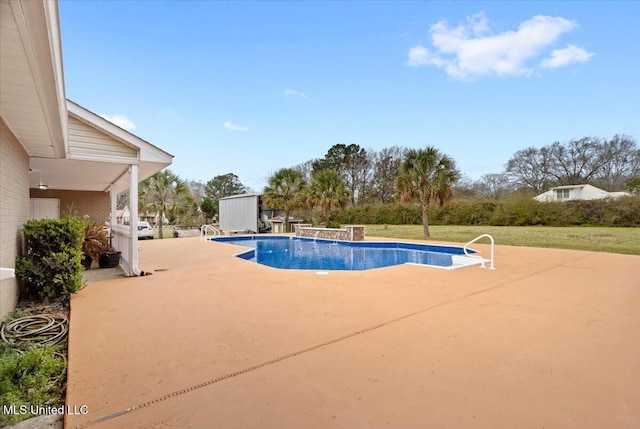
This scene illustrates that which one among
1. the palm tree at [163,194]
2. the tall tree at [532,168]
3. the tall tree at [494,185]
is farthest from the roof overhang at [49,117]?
the tall tree at [532,168]

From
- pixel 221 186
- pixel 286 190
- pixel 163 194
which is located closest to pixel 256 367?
pixel 286 190

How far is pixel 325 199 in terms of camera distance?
66.1 ft

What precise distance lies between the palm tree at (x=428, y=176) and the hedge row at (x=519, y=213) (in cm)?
435

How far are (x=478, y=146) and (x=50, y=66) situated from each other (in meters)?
31.3

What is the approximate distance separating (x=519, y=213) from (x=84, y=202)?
1087 inches

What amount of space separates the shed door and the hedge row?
63.1 feet

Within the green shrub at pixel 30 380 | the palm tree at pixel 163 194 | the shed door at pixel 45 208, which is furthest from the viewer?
the palm tree at pixel 163 194

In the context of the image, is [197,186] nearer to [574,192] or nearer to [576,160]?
[574,192]

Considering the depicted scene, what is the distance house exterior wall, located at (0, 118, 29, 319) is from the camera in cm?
418

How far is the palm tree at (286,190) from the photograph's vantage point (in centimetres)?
2134

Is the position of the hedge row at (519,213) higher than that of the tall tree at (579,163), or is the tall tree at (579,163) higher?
the tall tree at (579,163)

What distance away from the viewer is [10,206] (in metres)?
4.75

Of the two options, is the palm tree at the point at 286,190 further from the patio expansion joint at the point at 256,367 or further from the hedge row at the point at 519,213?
the patio expansion joint at the point at 256,367

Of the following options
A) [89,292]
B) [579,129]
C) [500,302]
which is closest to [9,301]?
[89,292]
